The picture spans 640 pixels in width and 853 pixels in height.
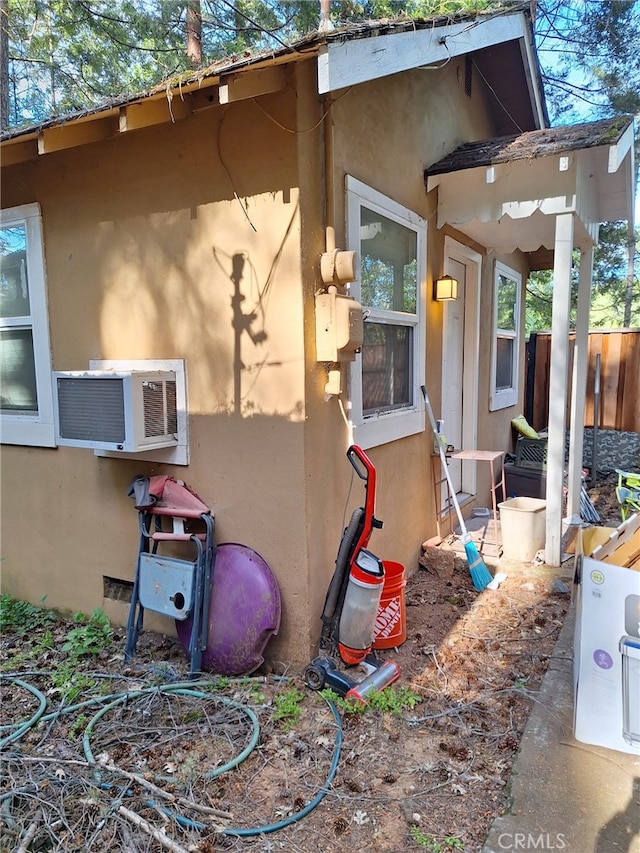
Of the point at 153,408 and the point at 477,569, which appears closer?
the point at 153,408

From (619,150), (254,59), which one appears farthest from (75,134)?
(619,150)

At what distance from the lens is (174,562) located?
3.28m

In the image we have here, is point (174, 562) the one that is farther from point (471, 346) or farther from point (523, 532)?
point (471, 346)

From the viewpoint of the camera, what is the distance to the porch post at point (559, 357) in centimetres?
414

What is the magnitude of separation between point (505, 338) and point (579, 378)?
51.5 inches

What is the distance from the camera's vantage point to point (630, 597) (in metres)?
2.47

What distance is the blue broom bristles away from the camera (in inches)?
172

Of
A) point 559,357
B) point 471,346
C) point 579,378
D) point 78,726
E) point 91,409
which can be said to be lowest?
point 78,726

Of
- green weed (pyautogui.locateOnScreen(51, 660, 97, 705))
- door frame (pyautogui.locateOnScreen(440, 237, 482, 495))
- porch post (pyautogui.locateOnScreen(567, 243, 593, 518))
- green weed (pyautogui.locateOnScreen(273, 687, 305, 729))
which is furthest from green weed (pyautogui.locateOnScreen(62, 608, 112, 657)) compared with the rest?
porch post (pyautogui.locateOnScreen(567, 243, 593, 518))

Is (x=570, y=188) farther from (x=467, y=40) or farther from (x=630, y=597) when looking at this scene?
(x=630, y=597)

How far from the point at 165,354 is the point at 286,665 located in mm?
2103

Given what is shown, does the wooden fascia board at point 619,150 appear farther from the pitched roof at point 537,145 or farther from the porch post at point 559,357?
the porch post at point 559,357

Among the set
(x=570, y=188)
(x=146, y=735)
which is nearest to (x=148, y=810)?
(x=146, y=735)

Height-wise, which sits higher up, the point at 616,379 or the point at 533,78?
the point at 533,78
